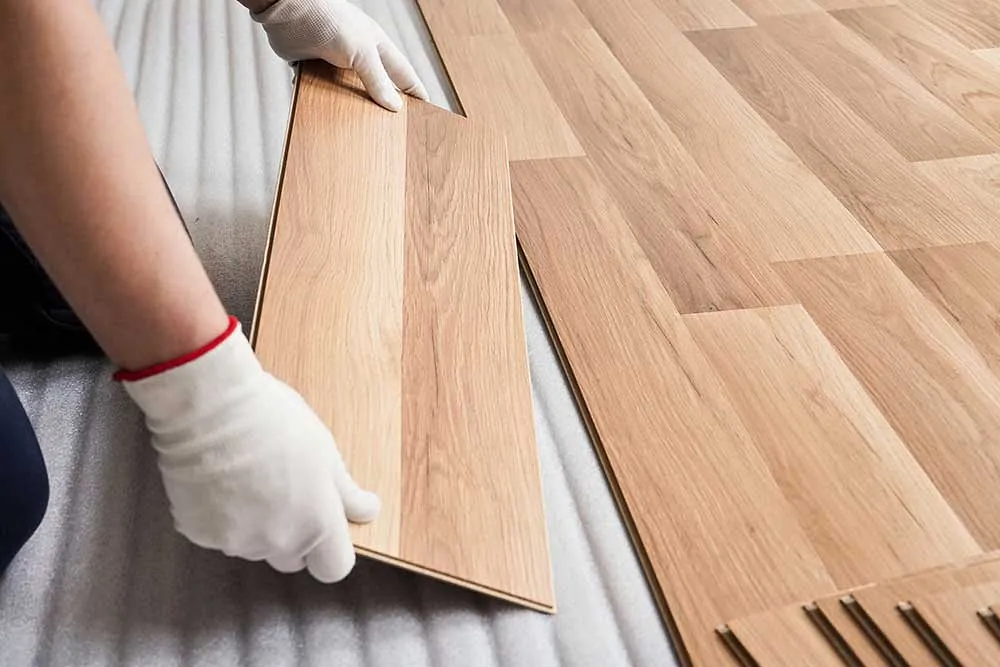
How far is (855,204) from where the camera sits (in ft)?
5.90

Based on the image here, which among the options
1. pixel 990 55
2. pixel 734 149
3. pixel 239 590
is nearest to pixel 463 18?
pixel 734 149

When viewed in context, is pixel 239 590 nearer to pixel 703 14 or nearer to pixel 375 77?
pixel 375 77

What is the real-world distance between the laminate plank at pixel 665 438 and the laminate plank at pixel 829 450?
1.1 inches

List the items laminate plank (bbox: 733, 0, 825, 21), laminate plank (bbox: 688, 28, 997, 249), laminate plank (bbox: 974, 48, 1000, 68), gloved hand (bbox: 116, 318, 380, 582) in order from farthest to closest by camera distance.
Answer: laminate plank (bbox: 733, 0, 825, 21), laminate plank (bbox: 974, 48, 1000, 68), laminate plank (bbox: 688, 28, 997, 249), gloved hand (bbox: 116, 318, 380, 582)

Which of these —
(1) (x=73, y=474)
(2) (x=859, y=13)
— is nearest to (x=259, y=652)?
(1) (x=73, y=474)

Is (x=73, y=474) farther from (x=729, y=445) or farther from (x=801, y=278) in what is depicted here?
(x=801, y=278)

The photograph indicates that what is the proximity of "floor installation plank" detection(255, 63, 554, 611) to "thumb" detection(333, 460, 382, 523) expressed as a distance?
2 centimetres

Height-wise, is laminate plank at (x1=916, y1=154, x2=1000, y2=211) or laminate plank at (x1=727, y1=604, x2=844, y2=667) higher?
laminate plank at (x1=727, y1=604, x2=844, y2=667)

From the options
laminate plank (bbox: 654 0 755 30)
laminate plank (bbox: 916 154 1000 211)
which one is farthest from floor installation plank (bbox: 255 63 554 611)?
laminate plank (bbox: 654 0 755 30)

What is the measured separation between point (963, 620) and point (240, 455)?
0.69 m

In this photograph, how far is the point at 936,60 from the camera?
232 cm

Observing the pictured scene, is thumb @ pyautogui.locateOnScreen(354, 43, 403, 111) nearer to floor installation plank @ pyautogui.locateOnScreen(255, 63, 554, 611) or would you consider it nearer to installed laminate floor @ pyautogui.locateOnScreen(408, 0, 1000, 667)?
floor installation plank @ pyautogui.locateOnScreen(255, 63, 554, 611)

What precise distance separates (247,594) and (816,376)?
769 mm

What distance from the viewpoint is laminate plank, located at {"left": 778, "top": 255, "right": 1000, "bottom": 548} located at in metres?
1.26
